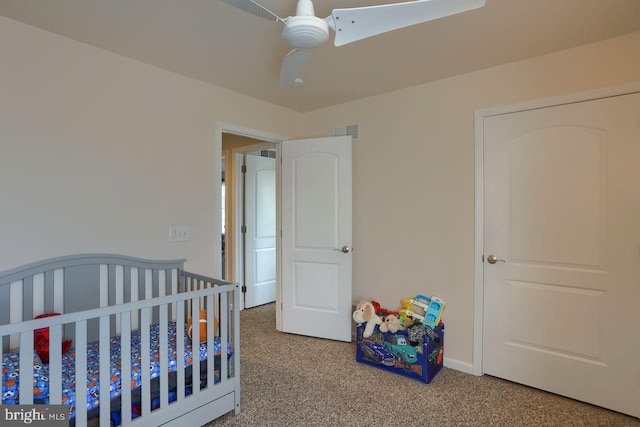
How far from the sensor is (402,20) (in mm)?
1271

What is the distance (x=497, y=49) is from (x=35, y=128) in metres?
2.80

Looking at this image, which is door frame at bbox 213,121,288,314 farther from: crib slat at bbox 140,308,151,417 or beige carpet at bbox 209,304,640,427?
crib slat at bbox 140,308,151,417

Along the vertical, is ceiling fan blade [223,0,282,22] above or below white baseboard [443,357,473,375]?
above

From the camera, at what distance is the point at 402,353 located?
246 cm

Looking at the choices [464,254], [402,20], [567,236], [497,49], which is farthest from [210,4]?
[567,236]

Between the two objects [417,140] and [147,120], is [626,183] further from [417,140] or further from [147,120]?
[147,120]

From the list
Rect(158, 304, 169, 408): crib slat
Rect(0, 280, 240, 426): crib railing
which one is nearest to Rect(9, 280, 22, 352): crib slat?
Rect(0, 280, 240, 426): crib railing

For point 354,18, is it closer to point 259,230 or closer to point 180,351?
point 180,351

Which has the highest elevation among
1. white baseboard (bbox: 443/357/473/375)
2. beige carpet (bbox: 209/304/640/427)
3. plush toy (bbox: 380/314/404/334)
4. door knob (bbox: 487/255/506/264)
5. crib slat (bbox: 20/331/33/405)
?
door knob (bbox: 487/255/506/264)

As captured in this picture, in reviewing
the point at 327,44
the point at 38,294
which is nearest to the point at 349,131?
the point at 327,44

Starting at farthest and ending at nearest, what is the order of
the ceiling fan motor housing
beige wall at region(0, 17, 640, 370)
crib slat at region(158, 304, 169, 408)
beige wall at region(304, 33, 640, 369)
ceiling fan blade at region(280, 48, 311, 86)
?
beige wall at region(304, 33, 640, 369), beige wall at region(0, 17, 640, 370), crib slat at region(158, 304, 169, 408), ceiling fan blade at region(280, 48, 311, 86), the ceiling fan motor housing

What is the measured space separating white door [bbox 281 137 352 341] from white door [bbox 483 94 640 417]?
117 centimetres

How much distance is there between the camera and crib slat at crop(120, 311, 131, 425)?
61.6 inches

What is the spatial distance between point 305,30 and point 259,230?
314 centimetres
